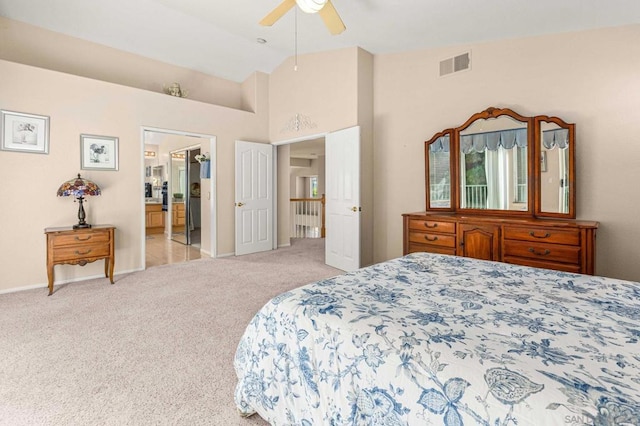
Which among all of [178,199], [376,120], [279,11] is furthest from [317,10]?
[178,199]

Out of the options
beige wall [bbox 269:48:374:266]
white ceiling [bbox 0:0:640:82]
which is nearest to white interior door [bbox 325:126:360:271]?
beige wall [bbox 269:48:374:266]

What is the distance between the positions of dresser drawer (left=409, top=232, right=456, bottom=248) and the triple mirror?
0.50 metres

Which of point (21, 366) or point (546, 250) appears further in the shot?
point (546, 250)

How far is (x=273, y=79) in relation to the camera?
5742mm

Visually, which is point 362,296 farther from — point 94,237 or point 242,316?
point 94,237

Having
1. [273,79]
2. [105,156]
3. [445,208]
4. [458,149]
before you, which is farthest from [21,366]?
[273,79]

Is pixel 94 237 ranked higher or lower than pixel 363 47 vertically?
lower

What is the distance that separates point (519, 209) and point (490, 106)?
1223 mm

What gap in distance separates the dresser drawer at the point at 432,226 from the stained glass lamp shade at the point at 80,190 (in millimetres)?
3902

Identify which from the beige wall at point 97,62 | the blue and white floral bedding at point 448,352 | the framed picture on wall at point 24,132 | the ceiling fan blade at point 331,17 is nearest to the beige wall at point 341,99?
the beige wall at point 97,62

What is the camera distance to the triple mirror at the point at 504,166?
309cm

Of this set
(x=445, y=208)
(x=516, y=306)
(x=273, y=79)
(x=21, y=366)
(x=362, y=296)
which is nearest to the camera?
(x=516, y=306)

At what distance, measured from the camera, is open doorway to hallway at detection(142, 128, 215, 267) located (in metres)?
5.46

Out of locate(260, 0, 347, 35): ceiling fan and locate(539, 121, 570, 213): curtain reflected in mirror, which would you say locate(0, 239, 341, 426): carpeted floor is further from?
locate(539, 121, 570, 213): curtain reflected in mirror
